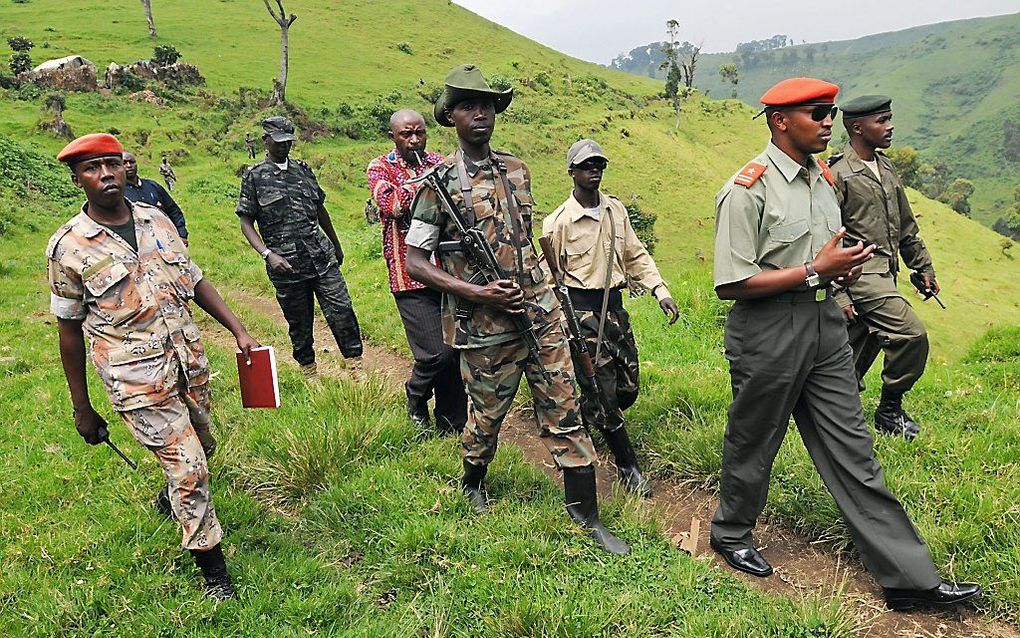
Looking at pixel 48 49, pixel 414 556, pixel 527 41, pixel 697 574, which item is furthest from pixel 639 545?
pixel 527 41

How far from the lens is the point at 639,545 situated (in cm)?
343

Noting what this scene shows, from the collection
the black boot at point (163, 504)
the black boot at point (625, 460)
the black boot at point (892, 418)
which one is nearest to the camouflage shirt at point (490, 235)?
the black boot at point (625, 460)

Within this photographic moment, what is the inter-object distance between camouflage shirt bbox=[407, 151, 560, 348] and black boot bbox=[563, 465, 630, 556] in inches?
30.7

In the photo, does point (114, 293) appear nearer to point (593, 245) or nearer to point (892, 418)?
point (593, 245)

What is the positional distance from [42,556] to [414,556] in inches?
72.6

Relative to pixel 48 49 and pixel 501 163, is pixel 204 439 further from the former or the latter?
pixel 48 49

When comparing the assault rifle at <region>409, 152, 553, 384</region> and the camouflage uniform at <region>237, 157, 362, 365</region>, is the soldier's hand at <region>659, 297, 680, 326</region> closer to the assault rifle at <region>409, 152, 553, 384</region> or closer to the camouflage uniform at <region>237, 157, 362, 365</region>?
the assault rifle at <region>409, 152, 553, 384</region>

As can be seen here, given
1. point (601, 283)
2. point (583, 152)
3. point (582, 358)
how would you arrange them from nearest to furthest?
point (582, 358) < point (583, 152) < point (601, 283)

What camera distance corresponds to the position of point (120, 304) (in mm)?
→ 3047

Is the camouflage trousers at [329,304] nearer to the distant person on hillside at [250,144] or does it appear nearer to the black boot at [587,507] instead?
the black boot at [587,507]

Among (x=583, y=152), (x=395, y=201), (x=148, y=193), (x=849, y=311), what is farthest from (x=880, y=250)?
(x=148, y=193)

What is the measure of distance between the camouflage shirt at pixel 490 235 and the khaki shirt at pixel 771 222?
0.90m

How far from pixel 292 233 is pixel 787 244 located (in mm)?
3832

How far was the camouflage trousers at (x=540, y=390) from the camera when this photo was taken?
3.36 meters
